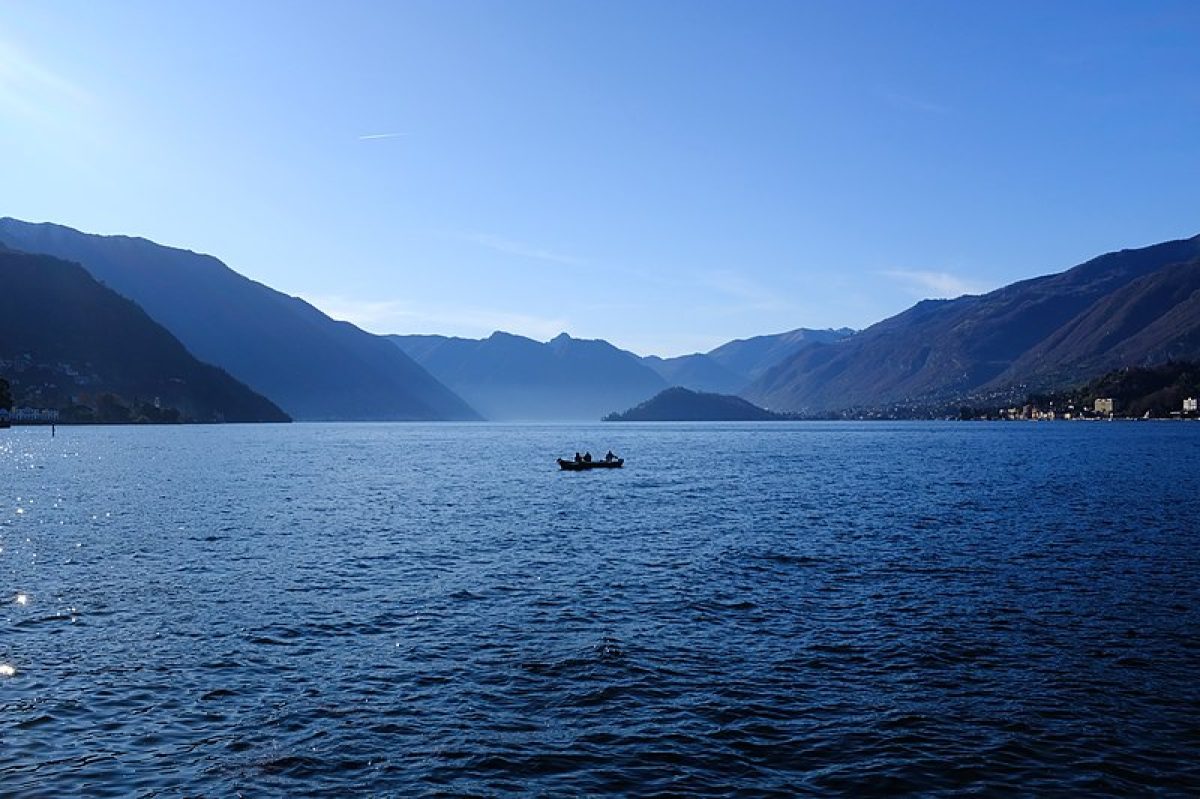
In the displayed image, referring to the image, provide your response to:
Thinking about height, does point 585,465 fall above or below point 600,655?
above

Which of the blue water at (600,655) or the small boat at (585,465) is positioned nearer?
the blue water at (600,655)

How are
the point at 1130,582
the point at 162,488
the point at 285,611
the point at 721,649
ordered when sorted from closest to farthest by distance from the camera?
the point at 721,649, the point at 285,611, the point at 1130,582, the point at 162,488

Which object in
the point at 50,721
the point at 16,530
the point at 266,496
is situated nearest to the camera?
the point at 50,721

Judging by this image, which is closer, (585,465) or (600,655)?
(600,655)

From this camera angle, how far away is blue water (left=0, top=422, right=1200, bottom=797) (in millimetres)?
20422

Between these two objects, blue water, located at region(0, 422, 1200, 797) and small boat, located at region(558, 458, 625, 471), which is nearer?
blue water, located at region(0, 422, 1200, 797)

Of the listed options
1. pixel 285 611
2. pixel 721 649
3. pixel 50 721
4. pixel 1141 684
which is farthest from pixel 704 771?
pixel 285 611

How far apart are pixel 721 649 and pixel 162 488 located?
85.8m

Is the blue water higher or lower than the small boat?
lower

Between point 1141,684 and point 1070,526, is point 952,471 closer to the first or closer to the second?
point 1070,526

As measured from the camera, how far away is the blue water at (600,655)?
20.4 meters

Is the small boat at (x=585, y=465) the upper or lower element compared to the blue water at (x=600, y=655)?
upper

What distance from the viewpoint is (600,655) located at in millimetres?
29891

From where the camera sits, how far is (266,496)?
89625 mm
